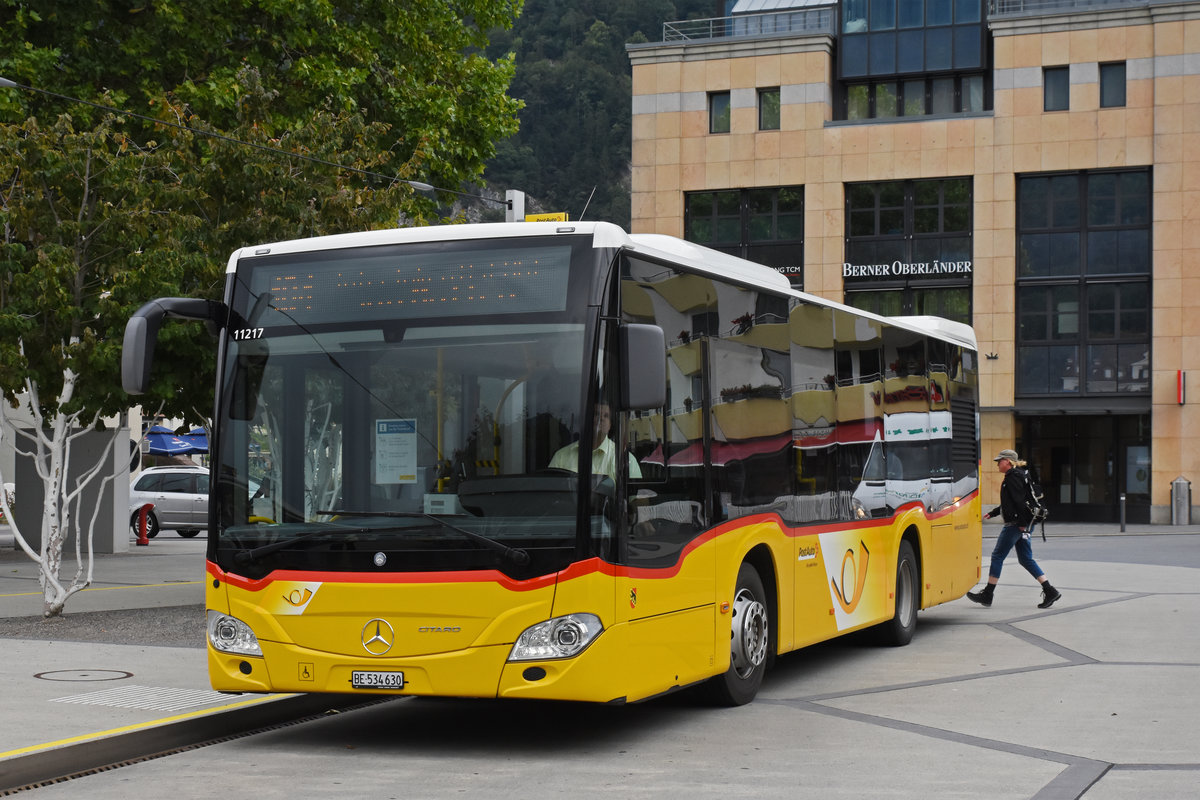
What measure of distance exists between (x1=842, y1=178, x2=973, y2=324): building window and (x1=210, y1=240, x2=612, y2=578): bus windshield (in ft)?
129

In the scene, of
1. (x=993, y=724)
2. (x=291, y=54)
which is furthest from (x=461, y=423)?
(x=291, y=54)

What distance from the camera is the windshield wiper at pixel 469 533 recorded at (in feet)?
26.5

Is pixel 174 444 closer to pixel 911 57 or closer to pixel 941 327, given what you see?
pixel 911 57

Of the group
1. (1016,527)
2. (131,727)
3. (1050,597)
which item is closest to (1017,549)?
(1016,527)

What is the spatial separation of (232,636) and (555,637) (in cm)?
194

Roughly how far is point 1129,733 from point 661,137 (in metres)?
42.5

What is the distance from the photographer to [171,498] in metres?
36.5

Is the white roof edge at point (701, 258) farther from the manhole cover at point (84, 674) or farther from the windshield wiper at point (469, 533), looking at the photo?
the manhole cover at point (84, 674)

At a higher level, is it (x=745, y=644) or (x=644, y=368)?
(x=644, y=368)

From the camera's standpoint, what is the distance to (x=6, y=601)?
56.2ft

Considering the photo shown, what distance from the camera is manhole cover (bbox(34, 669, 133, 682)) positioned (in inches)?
420

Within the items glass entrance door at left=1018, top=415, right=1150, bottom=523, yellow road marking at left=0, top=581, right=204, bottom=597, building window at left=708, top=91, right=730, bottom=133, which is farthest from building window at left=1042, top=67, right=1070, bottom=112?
yellow road marking at left=0, top=581, right=204, bottom=597

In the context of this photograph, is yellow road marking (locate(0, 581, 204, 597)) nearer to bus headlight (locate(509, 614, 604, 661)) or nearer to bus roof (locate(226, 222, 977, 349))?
bus roof (locate(226, 222, 977, 349))

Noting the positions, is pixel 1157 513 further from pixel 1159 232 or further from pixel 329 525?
pixel 329 525
